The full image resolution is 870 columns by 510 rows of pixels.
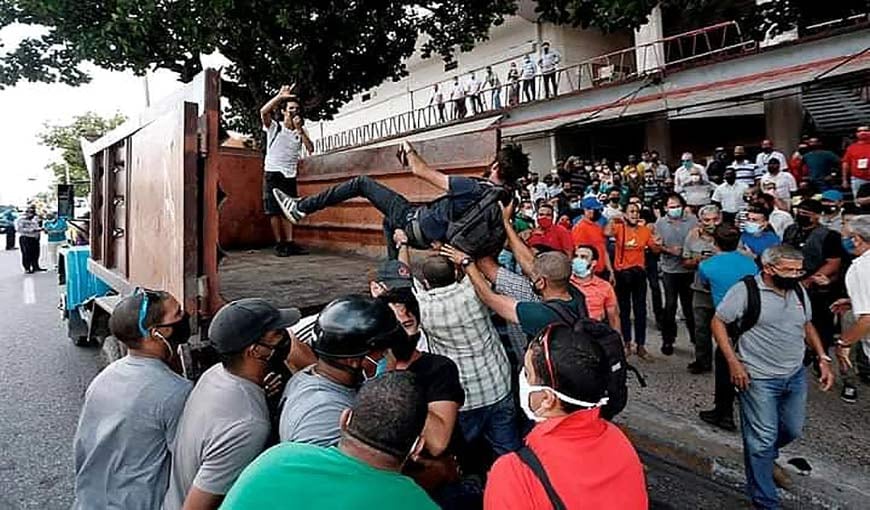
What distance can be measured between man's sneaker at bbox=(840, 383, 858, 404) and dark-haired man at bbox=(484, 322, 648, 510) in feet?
13.0

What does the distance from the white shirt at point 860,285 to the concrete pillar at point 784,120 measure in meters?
10.2

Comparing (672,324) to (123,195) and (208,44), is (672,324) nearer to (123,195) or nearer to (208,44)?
(123,195)

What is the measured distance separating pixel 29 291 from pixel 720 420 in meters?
12.0

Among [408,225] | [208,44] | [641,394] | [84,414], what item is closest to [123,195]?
[408,225]

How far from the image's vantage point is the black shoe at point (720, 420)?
13.8 feet

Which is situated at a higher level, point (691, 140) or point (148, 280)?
point (691, 140)

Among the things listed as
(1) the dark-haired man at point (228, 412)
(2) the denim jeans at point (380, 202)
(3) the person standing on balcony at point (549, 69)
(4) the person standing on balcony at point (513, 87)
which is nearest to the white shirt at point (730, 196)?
(2) the denim jeans at point (380, 202)

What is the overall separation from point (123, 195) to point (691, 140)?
15753 mm

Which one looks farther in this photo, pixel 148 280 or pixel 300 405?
pixel 148 280

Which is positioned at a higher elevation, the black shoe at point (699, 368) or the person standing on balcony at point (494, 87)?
the person standing on balcony at point (494, 87)

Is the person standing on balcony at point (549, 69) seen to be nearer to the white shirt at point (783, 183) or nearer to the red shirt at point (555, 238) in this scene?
the white shirt at point (783, 183)

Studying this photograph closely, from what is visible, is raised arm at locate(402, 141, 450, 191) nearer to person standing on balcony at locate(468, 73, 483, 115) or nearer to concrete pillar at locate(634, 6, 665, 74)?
concrete pillar at locate(634, 6, 665, 74)

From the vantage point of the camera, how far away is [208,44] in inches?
374

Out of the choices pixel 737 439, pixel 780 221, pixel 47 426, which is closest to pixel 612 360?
pixel 737 439
